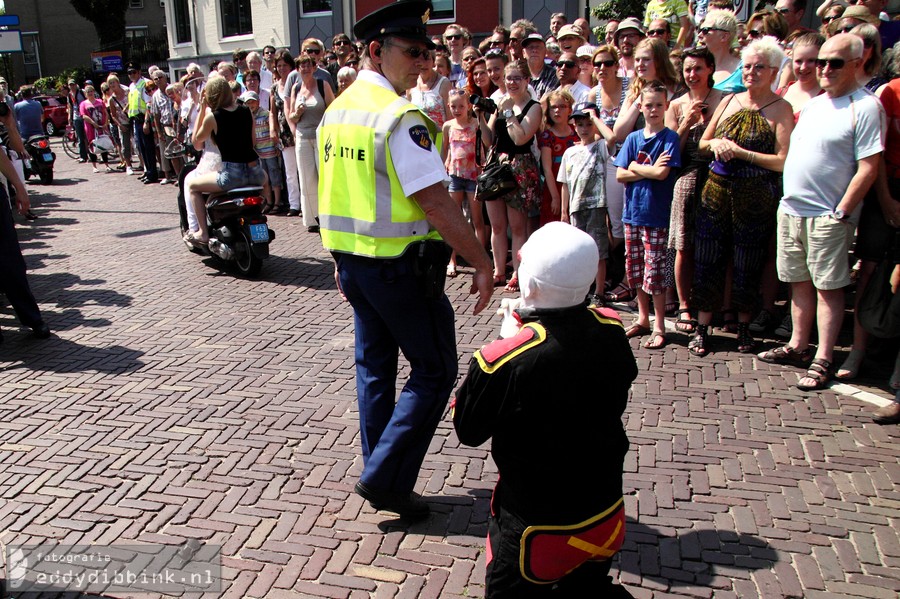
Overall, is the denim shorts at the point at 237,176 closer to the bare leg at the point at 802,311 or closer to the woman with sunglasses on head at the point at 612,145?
the woman with sunglasses on head at the point at 612,145

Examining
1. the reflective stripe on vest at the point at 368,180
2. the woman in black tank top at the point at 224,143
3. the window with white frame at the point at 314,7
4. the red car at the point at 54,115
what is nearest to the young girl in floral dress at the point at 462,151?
the woman in black tank top at the point at 224,143

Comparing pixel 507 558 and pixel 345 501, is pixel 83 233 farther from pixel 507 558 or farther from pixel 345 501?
pixel 507 558

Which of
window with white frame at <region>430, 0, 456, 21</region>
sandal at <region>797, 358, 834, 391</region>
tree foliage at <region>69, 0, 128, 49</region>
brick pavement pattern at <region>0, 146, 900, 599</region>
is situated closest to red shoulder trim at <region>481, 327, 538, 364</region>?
brick pavement pattern at <region>0, 146, 900, 599</region>

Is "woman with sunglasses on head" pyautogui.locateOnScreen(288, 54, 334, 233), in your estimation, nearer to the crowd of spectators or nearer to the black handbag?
the crowd of spectators

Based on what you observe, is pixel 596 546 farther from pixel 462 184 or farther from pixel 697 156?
pixel 462 184

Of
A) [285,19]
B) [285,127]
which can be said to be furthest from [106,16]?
[285,127]

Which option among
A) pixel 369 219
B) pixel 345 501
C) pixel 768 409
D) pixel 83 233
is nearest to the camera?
pixel 369 219

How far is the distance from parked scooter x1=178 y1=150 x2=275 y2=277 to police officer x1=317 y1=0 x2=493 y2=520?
4.60 metres

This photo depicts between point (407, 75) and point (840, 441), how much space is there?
3114 mm

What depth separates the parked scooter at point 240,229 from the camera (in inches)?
319

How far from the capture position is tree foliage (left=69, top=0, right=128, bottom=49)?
46438 mm

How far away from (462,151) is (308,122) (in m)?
3.45

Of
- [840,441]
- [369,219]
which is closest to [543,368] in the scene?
[369,219]

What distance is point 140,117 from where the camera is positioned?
16.2 meters
